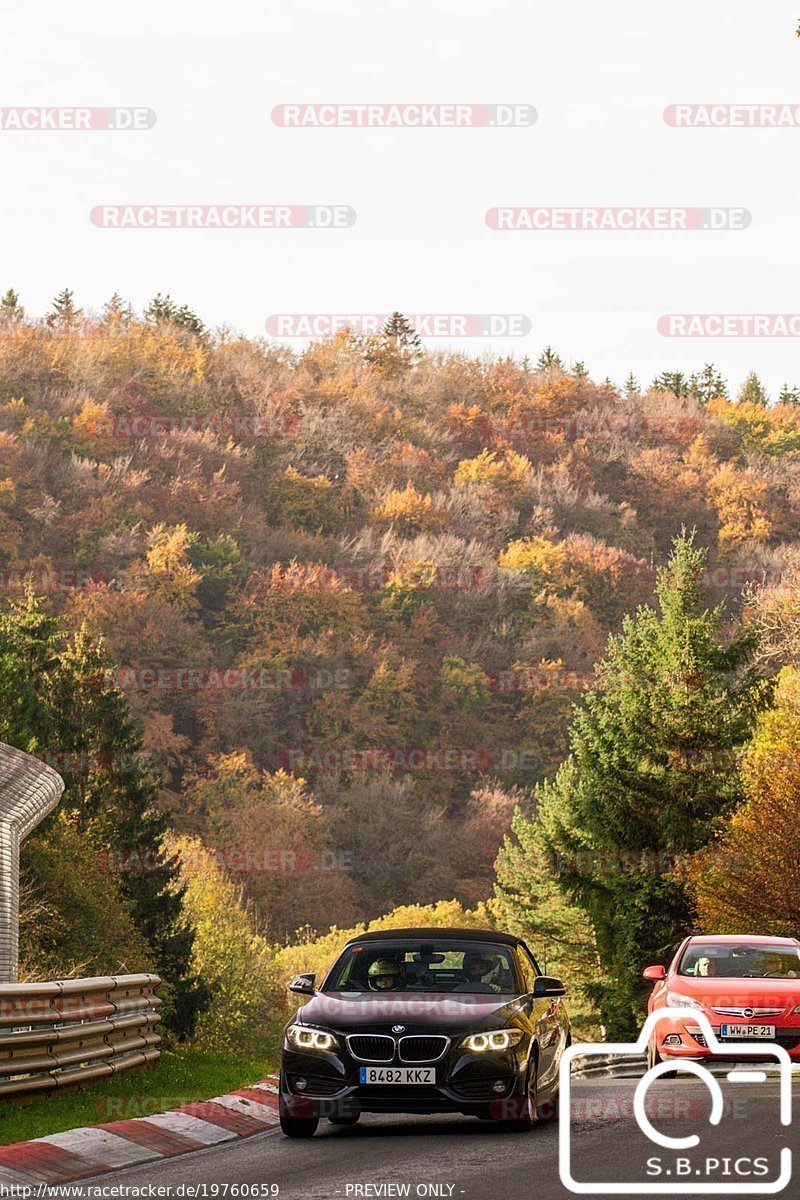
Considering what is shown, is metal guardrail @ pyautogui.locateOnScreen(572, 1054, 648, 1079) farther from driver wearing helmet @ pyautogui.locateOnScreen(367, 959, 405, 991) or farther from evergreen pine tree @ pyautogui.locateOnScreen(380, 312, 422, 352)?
evergreen pine tree @ pyautogui.locateOnScreen(380, 312, 422, 352)

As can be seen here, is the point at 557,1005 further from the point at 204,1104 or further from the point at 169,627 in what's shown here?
the point at 169,627

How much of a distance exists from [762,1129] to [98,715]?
164 feet

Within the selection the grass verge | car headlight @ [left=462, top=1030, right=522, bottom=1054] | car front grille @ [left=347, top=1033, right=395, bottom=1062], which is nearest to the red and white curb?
the grass verge

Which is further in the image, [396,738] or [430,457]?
[430,457]

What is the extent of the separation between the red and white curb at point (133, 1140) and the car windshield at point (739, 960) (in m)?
6.41

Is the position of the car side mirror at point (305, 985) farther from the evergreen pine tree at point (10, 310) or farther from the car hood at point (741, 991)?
the evergreen pine tree at point (10, 310)

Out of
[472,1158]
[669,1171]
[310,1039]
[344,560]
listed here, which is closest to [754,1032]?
[310,1039]

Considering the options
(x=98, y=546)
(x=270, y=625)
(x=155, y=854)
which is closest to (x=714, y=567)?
(x=270, y=625)

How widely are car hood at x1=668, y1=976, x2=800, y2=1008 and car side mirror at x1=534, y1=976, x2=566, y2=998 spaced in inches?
187

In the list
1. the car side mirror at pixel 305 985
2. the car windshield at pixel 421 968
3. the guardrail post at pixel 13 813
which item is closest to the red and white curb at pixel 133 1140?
the car side mirror at pixel 305 985

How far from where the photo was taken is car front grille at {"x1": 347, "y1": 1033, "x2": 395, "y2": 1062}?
1231 cm

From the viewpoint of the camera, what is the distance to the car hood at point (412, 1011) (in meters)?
12.5

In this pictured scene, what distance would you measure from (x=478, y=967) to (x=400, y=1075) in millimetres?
1723

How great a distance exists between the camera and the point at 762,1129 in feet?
40.4
